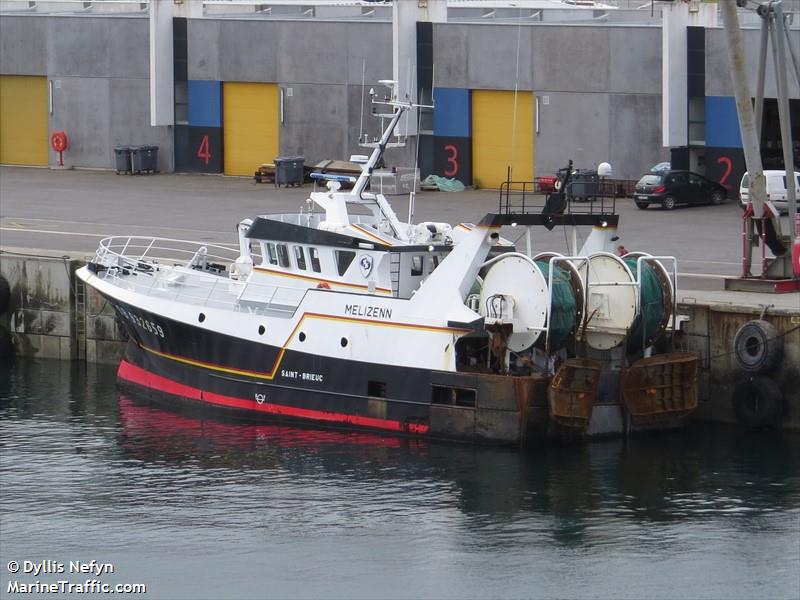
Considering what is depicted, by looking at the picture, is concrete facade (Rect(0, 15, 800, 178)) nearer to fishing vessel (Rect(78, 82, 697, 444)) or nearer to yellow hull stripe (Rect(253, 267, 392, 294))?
yellow hull stripe (Rect(253, 267, 392, 294))

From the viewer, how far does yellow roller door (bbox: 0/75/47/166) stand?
57250mm

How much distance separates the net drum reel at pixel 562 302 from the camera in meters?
26.6

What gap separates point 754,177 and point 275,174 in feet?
70.2

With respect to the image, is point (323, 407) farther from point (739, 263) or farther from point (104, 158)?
point (104, 158)

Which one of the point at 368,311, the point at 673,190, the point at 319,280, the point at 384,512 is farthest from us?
the point at 673,190

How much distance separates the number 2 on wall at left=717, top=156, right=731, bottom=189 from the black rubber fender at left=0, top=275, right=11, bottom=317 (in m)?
21.2

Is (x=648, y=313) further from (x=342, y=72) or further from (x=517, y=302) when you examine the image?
(x=342, y=72)

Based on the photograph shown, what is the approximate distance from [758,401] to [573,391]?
3757 mm

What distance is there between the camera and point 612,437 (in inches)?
1094

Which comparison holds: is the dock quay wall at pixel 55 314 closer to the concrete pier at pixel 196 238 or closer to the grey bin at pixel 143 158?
the concrete pier at pixel 196 238

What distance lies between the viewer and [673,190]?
4528 centimetres

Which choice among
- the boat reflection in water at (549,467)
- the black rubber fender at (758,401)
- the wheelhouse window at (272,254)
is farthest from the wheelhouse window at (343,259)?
the black rubber fender at (758,401)

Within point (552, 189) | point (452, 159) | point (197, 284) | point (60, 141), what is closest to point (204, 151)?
point (60, 141)

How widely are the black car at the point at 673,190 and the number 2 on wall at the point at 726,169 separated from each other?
1229 millimetres
